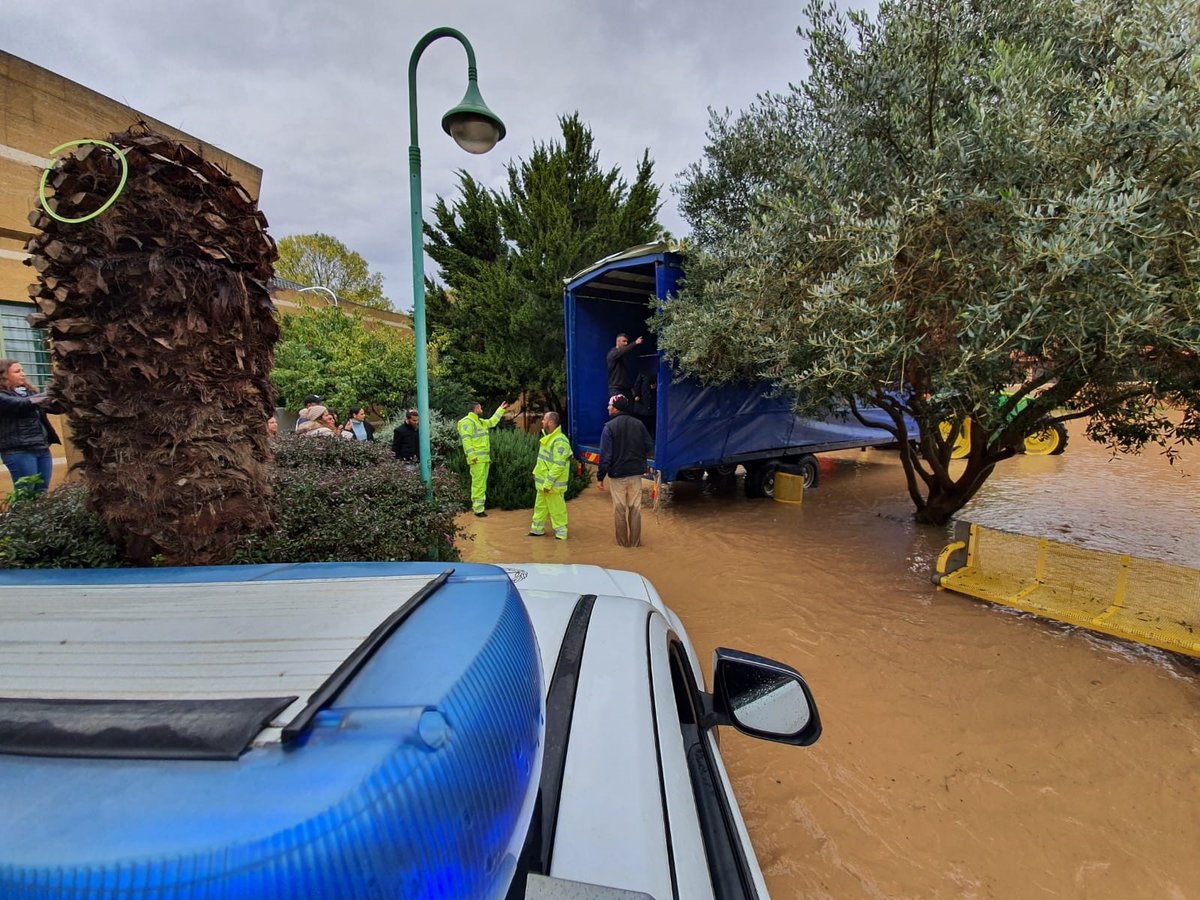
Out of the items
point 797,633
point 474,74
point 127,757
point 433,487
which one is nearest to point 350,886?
point 127,757

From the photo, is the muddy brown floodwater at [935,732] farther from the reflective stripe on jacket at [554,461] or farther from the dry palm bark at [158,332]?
the dry palm bark at [158,332]

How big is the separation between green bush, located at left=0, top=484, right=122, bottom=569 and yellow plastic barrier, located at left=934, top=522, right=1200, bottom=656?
20.8 feet

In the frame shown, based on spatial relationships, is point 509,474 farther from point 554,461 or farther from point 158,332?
point 158,332

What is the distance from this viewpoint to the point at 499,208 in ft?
49.5

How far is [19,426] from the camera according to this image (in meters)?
5.40

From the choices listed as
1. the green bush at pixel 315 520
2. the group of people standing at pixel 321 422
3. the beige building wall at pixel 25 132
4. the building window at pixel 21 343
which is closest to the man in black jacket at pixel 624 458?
the green bush at pixel 315 520

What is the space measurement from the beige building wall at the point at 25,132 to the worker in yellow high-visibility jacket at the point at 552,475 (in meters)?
5.49

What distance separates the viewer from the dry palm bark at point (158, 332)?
234cm

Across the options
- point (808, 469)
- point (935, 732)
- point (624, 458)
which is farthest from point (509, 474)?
point (935, 732)

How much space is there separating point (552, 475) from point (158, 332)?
15.2 ft

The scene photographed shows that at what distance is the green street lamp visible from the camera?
14.0ft

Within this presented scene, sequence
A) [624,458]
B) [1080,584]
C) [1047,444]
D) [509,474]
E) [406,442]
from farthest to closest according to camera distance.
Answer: [1047,444] → [509,474] → [406,442] → [624,458] → [1080,584]

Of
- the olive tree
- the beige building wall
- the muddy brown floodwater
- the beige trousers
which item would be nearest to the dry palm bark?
the muddy brown floodwater

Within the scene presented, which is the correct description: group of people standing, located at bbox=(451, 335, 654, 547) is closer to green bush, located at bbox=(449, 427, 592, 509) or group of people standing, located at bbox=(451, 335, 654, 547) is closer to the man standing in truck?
the man standing in truck
